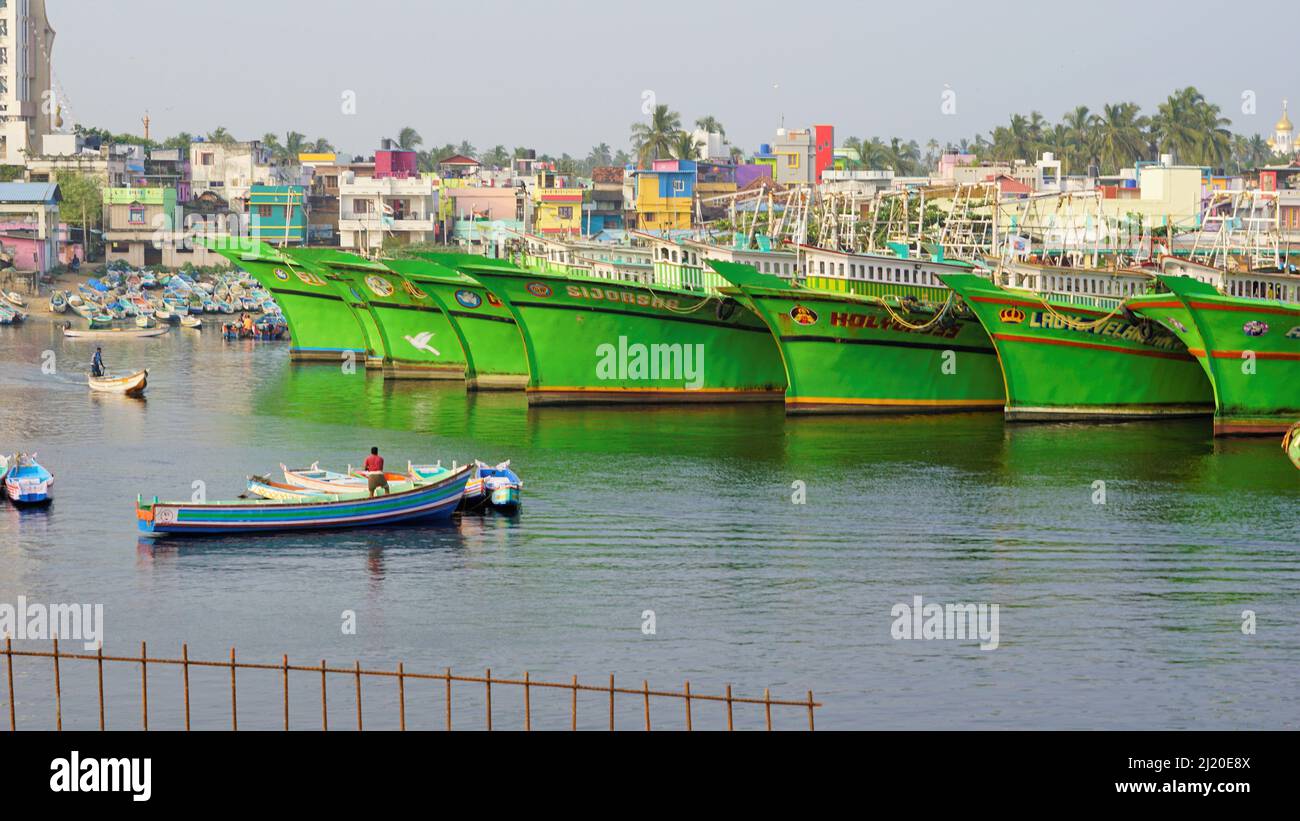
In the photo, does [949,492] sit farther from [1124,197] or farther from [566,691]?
[1124,197]

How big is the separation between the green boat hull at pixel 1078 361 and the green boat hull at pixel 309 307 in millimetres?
31266

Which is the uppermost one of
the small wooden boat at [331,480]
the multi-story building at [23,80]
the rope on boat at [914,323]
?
the multi-story building at [23,80]

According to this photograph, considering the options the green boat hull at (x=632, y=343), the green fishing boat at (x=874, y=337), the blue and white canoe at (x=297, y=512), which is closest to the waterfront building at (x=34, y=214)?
the green boat hull at (x=632, y=343)

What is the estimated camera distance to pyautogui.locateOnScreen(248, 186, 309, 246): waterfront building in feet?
390

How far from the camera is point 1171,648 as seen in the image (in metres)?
29.3

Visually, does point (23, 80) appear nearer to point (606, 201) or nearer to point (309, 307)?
point (606, 201)

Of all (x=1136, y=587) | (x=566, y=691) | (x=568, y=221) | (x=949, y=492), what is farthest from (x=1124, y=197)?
(x=566, y=691)

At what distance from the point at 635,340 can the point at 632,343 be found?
0.15 meters

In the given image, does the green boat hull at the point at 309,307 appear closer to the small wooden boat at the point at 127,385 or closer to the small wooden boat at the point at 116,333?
the small wooden boat at the point at 127,385

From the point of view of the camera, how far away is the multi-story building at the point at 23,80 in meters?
132

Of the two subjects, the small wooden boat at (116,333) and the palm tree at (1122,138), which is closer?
the small wooden boat at (116,333)

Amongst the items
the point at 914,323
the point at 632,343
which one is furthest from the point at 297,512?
the point at 914,323
